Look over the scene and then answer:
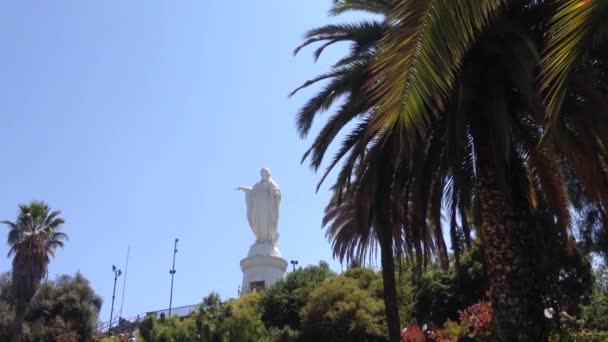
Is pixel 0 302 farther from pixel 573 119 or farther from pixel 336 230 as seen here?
pixel 573 119

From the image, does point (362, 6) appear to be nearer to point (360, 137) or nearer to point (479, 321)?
point (360, 137)

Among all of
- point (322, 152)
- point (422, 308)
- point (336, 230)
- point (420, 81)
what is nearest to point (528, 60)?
point (322, 152)

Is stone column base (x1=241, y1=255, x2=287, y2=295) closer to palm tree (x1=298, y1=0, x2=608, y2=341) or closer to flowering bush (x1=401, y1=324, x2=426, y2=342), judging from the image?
flowering bush (x1=401, y1=324, x2=426, y2=342)

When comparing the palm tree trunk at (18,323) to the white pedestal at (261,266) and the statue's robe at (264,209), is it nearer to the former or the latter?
the white pedestal at (261,266)

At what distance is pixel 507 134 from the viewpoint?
11.3m

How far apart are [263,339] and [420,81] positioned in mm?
31347

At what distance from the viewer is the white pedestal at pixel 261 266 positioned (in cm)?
5272

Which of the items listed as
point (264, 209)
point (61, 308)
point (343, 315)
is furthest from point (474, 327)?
point (264, 209)

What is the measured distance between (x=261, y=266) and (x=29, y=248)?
62.7 ft

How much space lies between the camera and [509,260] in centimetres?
1184

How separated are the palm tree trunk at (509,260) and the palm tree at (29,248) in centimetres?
3029

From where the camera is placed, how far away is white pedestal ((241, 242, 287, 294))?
52.7 metres

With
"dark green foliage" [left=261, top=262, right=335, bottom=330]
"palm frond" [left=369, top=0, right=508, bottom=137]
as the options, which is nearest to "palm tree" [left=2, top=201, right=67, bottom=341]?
"dark green foliage" [left=261, top=262, right=335, bottom=330]

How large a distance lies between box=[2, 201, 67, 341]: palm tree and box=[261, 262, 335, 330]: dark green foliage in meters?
12.0
